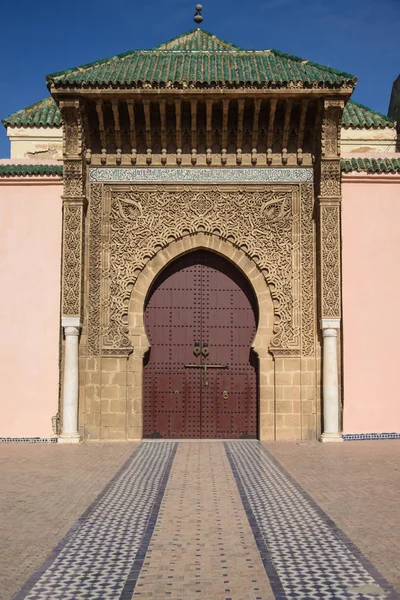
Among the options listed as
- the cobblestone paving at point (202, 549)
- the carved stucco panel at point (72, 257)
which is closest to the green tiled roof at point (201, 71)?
the carved stucco panel at point (72, 257)

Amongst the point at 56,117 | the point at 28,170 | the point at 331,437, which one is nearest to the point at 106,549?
the point at 331,437

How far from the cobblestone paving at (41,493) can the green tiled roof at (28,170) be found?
3.00 meters

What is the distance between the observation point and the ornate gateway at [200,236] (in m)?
7.18

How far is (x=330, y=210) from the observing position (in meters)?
7.26

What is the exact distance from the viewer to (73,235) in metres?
7.19

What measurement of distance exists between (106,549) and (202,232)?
479 centimetres

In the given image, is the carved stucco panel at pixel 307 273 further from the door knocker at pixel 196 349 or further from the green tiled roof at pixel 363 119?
the green tiled roof at pixel 363 119

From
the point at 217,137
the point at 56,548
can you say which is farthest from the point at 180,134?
the point at 56,548

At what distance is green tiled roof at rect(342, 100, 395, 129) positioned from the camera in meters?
8.77

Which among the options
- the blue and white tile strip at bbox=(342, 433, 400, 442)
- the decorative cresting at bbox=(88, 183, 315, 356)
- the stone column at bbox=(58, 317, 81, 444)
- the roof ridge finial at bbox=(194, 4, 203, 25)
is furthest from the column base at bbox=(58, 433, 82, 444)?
the roof ridge finial at bbox=(194, 4, 203, 25)

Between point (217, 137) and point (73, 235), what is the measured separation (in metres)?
2.06

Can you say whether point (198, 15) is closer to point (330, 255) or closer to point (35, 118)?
point (35, 118)

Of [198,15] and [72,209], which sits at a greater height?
[198,15]

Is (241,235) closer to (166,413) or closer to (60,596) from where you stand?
(166,413)
